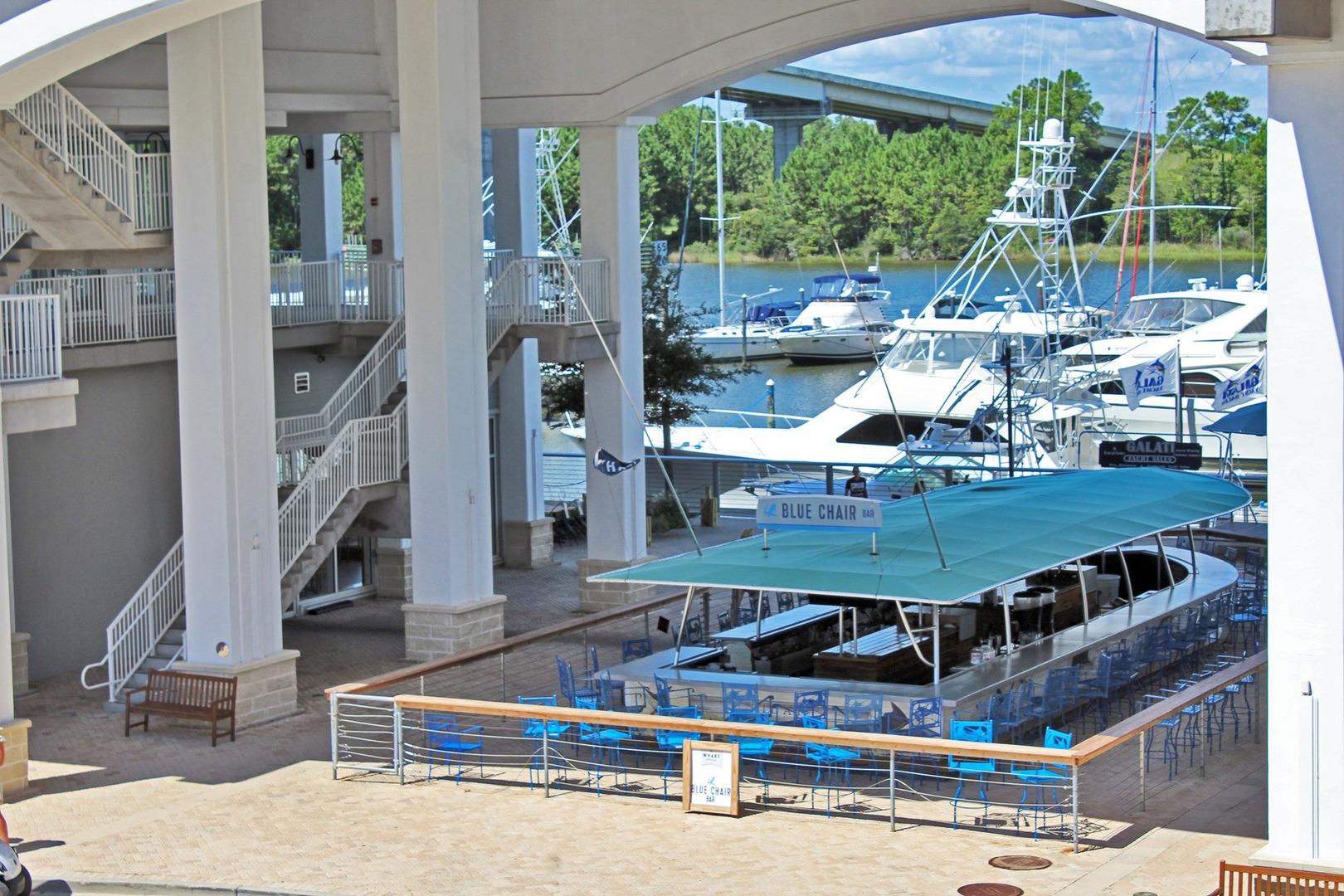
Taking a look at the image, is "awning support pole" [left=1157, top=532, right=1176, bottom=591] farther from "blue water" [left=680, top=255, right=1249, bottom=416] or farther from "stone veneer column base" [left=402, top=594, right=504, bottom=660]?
"blue water" [left=680, top=255, right=1249, bottom=416]

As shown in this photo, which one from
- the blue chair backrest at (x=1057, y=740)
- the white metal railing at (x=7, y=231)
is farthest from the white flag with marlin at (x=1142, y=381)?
the white metal railing at (x=7, y=231)

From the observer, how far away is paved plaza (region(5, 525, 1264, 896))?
48.7 feet

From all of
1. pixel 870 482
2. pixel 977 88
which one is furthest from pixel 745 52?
pixel 977 88

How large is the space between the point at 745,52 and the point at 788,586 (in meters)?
11.1

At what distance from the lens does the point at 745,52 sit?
2702 cm

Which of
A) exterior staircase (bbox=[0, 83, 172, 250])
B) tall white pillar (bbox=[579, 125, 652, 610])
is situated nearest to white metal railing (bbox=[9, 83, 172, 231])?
exterior staircase (bbox=[0, 83, 172, 250])

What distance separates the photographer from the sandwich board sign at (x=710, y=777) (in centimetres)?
1680

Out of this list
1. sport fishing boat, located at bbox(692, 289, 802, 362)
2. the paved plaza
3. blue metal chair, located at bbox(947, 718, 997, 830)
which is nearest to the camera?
the paved plaza

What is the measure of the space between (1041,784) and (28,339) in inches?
431

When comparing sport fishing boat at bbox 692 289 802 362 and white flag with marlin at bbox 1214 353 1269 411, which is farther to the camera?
sport fishing boat at bbox 692 289 802 362

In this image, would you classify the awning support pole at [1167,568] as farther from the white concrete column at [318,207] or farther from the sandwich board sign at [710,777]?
the white concrete column at [318,207]

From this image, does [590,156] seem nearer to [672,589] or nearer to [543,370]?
[672,589]

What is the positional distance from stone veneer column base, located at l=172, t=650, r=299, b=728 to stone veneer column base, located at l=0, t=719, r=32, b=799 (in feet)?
9.40

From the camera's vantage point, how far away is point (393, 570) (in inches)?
1181
